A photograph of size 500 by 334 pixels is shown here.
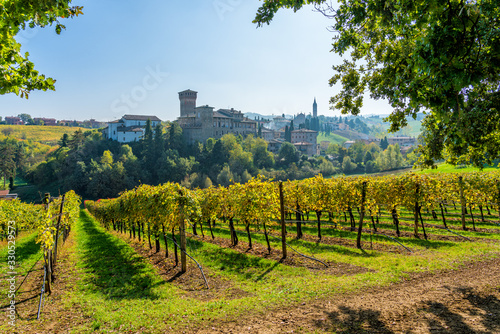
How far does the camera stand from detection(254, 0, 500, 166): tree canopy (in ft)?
13.0

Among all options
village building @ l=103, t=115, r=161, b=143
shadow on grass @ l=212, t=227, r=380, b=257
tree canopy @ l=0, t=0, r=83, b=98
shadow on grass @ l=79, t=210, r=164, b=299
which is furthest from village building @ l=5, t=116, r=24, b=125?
tree canopy @ l=0, t=0, r=83, b=98

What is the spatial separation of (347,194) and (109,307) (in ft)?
46.3

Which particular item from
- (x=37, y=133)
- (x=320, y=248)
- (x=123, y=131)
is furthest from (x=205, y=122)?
(x=37, y=133)

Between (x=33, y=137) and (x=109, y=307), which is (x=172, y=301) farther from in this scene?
(x=33, y=137)

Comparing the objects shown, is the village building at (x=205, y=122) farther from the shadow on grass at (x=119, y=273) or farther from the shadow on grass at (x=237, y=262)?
the shadow on grass at (x=237, y=262)

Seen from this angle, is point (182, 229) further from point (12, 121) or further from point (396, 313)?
point (12, 121)

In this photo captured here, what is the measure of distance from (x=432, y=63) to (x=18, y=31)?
6966mm

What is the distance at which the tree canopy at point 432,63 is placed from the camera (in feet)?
13.0

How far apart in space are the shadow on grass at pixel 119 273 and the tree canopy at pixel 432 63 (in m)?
9.08

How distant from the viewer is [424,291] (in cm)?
748

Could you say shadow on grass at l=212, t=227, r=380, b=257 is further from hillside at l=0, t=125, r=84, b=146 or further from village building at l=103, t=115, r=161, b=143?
hillside at l=0, t=125, r=84, b=146

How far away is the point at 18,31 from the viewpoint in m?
4.92

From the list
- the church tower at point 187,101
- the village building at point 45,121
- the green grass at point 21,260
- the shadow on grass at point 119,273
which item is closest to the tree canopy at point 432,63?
the shadow on grass at point 119,273

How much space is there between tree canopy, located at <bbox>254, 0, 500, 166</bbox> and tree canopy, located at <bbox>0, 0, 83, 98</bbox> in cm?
535
